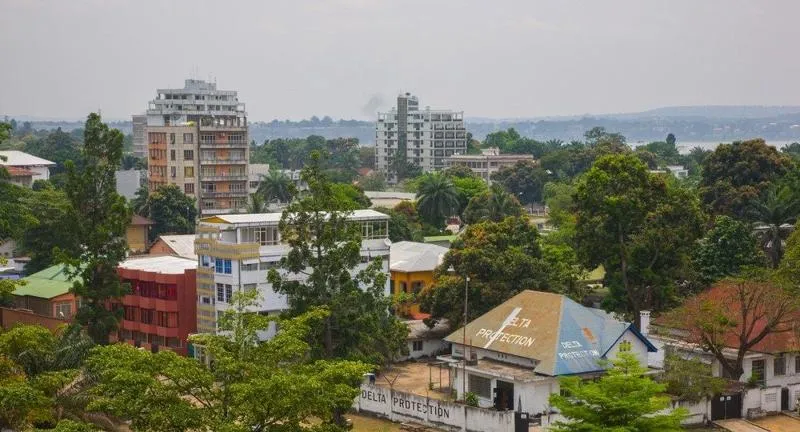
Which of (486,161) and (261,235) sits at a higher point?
(261,235)

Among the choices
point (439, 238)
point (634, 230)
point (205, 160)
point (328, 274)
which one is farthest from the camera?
point (205, 160)

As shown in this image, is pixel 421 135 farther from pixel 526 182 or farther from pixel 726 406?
pixel 726 406

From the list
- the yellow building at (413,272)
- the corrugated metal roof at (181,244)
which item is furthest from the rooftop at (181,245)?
the yellow building at (413,272)

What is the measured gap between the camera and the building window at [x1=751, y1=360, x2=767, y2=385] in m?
38.6

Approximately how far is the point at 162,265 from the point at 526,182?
69.4m

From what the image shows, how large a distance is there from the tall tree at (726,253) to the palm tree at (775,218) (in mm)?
2176

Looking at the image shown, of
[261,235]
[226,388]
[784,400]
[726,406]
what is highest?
[261,235]

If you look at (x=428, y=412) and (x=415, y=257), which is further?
(x=415, y=257)

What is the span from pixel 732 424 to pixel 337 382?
49.0 ft

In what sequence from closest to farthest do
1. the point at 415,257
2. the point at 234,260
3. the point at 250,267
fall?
the point at 234,260 → the point at 250,267 → the point at 415,257

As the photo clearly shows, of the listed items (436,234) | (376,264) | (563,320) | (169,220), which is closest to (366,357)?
(376,264)

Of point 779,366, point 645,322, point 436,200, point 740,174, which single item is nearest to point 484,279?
point 645,322

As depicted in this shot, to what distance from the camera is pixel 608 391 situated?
24.7 m

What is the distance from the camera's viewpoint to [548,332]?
37375 mm
